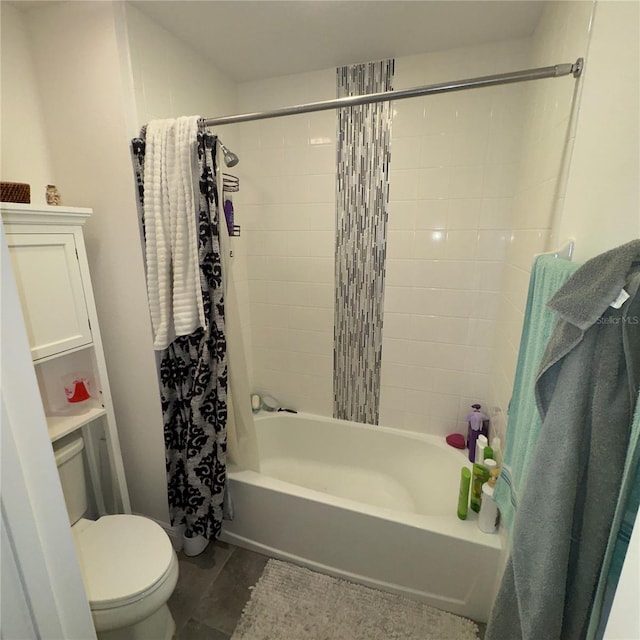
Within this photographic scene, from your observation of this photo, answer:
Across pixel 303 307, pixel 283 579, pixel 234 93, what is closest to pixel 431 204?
pixel 303 307

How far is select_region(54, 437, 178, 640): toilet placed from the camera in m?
1.10

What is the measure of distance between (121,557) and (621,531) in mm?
1489

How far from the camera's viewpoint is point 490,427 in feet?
5.74

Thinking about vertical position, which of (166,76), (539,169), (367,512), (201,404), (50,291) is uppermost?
(166,76)

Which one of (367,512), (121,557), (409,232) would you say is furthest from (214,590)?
(409,232)

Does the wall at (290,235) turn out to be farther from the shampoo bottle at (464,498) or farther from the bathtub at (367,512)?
the shampoo bottle at (464,498)

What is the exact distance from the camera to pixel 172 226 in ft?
4.39

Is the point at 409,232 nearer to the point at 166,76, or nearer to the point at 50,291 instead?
the point at 166,76

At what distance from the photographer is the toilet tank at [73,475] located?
1328 millimetres

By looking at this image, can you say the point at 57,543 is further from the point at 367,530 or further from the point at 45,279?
the point at 367,530

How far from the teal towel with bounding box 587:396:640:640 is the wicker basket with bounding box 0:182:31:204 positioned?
1704 millimetres

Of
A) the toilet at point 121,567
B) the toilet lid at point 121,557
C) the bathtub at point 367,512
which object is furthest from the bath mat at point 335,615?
the toilet lid at point 121,557

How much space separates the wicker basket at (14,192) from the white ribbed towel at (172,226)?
1.23 feet

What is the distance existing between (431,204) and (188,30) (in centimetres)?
139
